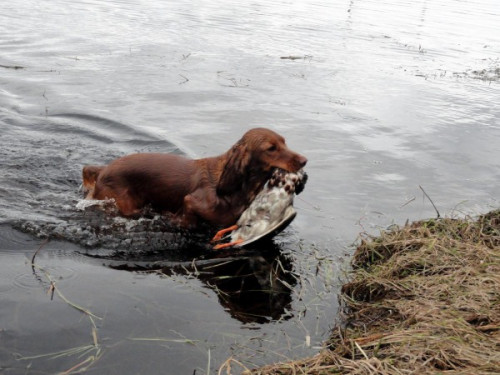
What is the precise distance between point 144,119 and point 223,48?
647 cm

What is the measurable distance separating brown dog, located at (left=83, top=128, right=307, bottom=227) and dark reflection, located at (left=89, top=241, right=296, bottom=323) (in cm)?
45

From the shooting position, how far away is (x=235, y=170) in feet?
19.5

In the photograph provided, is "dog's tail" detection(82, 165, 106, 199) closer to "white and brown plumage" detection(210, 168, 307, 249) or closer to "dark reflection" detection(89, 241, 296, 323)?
"dark reflection" detection(89, 241, 296, 323)

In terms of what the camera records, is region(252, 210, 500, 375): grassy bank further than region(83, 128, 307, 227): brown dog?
No

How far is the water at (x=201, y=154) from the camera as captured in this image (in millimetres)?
4605

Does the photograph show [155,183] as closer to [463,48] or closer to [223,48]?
[223,48]

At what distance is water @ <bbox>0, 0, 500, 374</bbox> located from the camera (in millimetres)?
4605

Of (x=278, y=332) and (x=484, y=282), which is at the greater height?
(x=484, y=282)

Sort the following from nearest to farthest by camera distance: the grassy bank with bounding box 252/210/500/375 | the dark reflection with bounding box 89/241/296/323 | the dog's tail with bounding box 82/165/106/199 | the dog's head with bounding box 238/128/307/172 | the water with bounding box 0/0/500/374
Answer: the grassy bank with bounding box 252/210/500/375, the water with bounding box 0/0/500/374, the dark reflection with bounding box 89/241/296/323, the dog's head with bounding box 238/128/307/172, the dog's tail with bounding box 82/165/106/199

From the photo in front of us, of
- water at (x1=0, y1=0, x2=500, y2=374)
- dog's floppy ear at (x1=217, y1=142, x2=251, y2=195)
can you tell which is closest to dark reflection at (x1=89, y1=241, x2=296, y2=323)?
water at (x1=0, y1=0, x2=500, y2=374)

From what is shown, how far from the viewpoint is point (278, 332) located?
15.5 ft

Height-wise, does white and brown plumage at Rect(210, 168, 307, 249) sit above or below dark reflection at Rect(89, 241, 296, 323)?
above

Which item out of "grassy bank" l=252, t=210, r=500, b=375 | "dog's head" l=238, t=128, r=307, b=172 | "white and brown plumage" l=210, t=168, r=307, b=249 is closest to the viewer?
"grassy bank" l=252, t=210, r=500, b=375

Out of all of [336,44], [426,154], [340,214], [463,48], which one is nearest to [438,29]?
[463,48]
